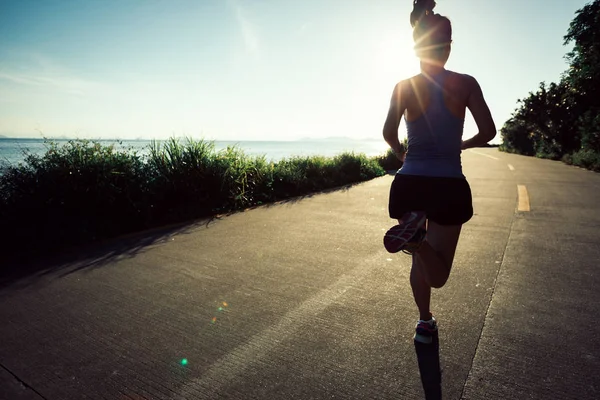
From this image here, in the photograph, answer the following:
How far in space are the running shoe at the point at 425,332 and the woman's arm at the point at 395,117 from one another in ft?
3.90

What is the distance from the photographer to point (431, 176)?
2041 millimetres

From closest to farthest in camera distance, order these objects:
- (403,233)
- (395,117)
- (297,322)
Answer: (403,233)
(395,117)
(297,322)

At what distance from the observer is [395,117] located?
2.17 m

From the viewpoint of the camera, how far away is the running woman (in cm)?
202

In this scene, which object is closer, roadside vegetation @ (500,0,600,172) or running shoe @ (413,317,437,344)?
running shoe @ (413,317,437,344)

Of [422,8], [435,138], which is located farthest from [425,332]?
[422,8]

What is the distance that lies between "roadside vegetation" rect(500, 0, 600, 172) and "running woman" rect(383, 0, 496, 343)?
63.2ft

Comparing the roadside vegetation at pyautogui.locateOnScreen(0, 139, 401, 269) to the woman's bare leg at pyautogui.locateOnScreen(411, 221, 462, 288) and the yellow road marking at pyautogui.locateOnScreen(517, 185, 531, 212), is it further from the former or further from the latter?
the yellow road marking at pyautogui.locateOnScreen(517, 185, 531, 212)

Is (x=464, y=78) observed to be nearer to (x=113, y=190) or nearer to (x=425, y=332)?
(x=425, y=332)

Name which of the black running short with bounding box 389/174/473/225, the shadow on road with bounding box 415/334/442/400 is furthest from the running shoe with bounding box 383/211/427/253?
the shadow on road with bounding box 415/334/442/400

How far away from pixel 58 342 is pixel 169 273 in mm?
1361

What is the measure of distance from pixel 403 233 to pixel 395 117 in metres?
0.77

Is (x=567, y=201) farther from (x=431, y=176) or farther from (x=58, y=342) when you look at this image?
(x=58, y=342)

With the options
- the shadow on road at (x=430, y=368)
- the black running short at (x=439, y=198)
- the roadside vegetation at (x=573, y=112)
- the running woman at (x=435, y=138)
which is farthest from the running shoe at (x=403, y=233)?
the roadside vegetation at (x=573, y=112)
